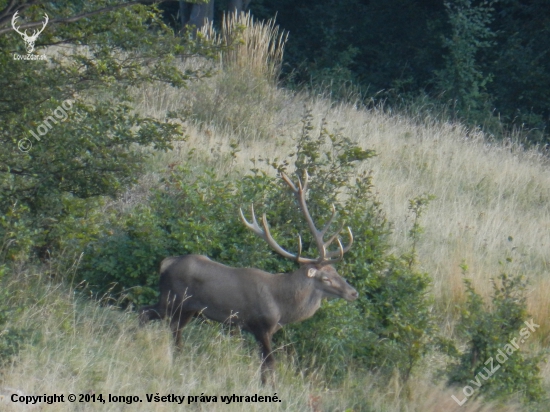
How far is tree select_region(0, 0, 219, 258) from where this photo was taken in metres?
7.18

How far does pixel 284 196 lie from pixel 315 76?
12.2m

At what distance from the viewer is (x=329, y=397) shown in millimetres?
7129

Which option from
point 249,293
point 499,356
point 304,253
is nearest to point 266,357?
point 249,293

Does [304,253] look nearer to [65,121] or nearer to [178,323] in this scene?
[178,323]

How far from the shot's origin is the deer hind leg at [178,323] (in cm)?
696

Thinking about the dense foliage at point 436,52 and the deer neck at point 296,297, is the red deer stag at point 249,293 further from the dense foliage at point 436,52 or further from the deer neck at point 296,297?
the dense foliage at point 436,52

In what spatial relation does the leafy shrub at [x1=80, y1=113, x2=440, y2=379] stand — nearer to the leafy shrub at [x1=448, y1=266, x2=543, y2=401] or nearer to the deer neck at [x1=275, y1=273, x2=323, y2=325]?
the leafy shrub at [x1=448, y1=266, x2=543, y2=401]

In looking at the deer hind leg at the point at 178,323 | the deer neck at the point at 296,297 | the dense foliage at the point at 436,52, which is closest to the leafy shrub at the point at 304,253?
the deer neck at the point at 296,297

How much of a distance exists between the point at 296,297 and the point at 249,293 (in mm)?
395

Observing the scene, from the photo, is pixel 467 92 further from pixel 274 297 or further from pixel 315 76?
pixel 274 297

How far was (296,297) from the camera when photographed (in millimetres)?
6980

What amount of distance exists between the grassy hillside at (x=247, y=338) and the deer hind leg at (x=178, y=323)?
0.32 ft

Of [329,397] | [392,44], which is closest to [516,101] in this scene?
[392,44]

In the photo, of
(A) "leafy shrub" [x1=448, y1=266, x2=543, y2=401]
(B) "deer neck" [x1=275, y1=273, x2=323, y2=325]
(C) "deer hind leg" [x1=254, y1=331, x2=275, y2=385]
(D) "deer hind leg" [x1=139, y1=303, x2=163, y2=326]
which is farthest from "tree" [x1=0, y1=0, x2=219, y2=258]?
(A) "leafy shrub" [x1=448, y1=266, x2=543, y2=401]
